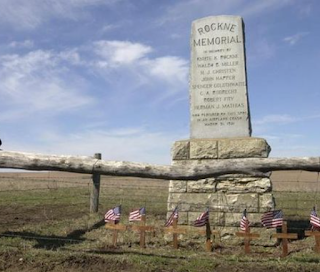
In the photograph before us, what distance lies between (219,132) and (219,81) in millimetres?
999

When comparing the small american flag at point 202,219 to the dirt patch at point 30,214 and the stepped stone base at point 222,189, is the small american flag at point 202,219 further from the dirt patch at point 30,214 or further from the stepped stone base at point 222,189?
the dirt patch at point 30,214

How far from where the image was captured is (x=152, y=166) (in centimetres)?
520

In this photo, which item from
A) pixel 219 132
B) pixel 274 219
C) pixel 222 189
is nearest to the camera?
pixel 274 219

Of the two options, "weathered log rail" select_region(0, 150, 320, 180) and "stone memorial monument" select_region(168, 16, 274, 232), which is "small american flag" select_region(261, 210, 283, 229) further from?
"weathered log rail" select_region(0, 150, 320, 180)

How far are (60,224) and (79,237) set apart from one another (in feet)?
4.57

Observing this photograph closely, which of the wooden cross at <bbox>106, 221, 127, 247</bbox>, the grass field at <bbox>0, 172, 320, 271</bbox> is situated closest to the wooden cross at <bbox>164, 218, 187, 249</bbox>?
the grass field at <bbox>0, 172, 320, 271</bbox>

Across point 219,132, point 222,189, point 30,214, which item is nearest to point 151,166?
point 222,189

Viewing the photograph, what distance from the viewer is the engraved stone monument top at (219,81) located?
8.12 m

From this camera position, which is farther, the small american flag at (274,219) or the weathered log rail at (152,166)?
the small american flag at (274,219)

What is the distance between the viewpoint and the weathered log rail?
482 centimetres

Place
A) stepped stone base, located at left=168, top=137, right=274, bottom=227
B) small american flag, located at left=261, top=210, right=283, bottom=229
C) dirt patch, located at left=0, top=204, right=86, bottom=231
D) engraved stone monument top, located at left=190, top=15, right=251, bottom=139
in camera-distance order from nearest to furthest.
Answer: small american flag, located at left=261, top=210, right=283, bottom=229 < stepped stone base, located at left=168, top=137, right=274, bottom=227 < engraved stone monument top, located at left=190, top=15, right=251, bottom=139 < dirt patch, located at left=0, top=204, right=86, bottom=231

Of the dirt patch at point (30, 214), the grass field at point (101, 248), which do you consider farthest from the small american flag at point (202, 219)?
the dirt patch at point (30, 214)

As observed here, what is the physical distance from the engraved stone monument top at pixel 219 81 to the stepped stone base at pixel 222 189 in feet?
1.07

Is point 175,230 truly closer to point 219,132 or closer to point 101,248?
point 101,248
